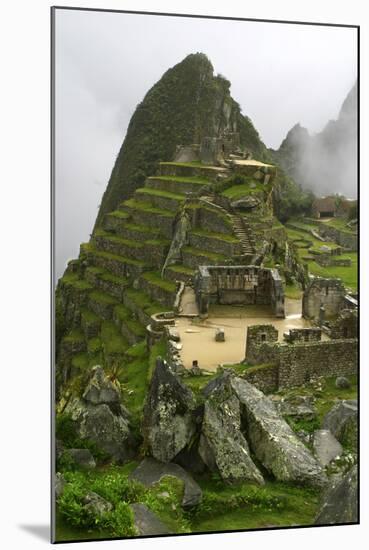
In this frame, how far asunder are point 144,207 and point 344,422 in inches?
831

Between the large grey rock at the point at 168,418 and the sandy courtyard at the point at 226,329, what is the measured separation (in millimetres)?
2541

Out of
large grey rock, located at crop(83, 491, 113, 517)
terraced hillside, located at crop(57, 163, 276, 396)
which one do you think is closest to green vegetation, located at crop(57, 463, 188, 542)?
large grey rock, located at crop(83, 491, 113, 517)

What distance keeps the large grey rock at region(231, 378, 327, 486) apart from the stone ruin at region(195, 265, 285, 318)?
512 cm

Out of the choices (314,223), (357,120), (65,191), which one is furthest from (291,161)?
(65,191)

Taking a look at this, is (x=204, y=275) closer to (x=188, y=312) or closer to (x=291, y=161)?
(x=188, y=312)

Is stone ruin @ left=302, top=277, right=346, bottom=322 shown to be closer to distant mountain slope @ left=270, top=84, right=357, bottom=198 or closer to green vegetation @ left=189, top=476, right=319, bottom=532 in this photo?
distant mountain slope @ left=270, top=84, right=357, bottom=198

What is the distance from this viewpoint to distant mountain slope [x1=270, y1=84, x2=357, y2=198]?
554 inches

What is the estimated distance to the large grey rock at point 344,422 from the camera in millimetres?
13000

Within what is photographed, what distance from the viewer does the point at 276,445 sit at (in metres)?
12.2

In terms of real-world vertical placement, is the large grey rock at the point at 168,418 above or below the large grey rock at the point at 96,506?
above

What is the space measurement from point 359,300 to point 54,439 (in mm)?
5054

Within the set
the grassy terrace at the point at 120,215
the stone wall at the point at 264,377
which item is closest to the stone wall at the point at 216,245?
the grassy terrace at the point at 120,215

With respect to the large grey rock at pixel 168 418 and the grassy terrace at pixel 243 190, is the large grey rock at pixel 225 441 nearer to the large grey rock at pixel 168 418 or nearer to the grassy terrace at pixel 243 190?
the large grey rock at pixel 168 418

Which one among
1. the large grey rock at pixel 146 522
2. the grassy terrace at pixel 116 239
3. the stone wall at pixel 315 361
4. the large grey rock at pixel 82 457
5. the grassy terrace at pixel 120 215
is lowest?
the large grey rock at pixel 146 522
